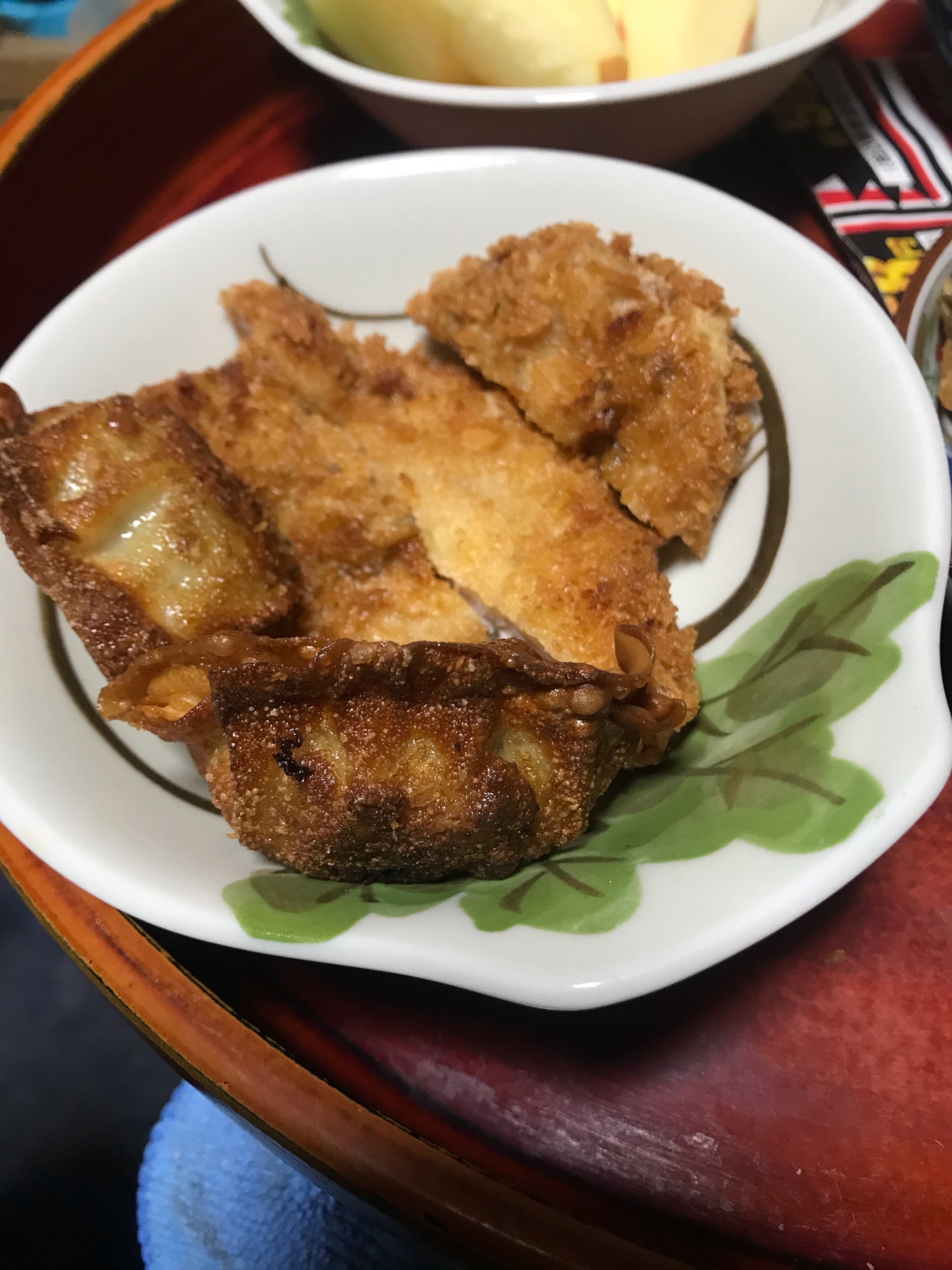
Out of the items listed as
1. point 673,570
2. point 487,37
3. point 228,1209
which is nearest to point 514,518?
point 673,570

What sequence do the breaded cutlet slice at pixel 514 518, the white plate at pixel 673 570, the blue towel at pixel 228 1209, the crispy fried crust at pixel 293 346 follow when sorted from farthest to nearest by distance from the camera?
the blue towel at pixel 228 1209 < the crispy fried crust at pixel 293 346 < the breaded cutlet slice at pixel 514 518 < the white plate at pixel 673 570

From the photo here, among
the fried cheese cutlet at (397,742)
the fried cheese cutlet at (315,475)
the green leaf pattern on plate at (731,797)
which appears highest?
the fried cheese cutlet at (315,475)

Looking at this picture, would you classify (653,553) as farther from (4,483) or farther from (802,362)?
(4,483)

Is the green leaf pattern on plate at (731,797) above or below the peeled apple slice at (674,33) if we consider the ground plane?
below

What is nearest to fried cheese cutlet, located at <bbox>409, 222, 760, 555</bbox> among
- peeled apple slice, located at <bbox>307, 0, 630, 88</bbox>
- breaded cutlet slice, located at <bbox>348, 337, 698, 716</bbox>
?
breaded cutlet slice, located at <bbox>348, 337, 698, 716</bbox>

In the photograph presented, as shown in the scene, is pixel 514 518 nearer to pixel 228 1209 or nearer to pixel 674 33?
pixel 674 33

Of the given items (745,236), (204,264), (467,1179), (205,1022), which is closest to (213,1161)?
(205,1022)

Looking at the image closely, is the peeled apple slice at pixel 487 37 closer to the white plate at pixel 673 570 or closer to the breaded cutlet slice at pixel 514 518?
the white plate at pixel 673 570

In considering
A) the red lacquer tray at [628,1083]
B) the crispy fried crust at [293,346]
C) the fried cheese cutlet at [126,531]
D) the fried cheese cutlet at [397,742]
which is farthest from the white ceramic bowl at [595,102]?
the red lacquer tray at [628,1083]
